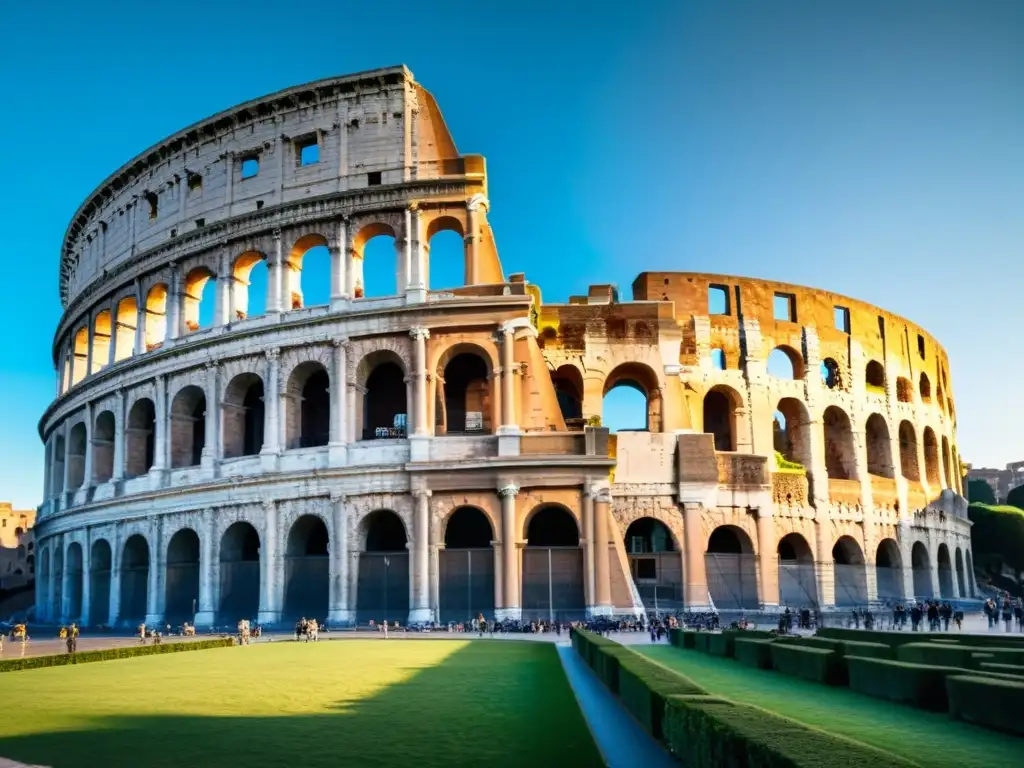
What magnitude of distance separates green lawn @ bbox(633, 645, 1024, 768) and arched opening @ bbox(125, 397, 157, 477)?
32.5m

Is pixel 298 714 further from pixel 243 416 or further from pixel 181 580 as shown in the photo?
pixel 181 580

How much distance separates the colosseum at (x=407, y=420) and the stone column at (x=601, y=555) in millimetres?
117

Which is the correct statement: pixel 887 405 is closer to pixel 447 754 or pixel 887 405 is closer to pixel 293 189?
pixel 293 189

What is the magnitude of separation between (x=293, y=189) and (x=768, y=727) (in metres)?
35.1

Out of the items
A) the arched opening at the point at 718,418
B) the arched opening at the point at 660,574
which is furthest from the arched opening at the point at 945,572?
the arched opening at the point at 660,574

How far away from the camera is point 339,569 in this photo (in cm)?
3453

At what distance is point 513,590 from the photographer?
32.8m

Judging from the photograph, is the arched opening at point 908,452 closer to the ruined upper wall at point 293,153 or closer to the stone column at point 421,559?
the ruined upper wall at point 293,153

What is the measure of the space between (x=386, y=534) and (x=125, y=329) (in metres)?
18.1

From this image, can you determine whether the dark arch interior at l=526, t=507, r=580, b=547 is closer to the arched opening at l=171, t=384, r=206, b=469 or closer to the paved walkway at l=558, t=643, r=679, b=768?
the arched opening at l=171, t=384, r=206, b=469

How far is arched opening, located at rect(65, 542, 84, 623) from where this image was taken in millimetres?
45438

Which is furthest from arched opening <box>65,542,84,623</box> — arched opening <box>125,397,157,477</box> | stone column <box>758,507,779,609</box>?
stone column <box>758,507,779,609</box>

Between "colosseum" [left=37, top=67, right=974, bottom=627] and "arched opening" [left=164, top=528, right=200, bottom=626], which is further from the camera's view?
"arched opening" [left=164, top=528, right=200, bottom=626]

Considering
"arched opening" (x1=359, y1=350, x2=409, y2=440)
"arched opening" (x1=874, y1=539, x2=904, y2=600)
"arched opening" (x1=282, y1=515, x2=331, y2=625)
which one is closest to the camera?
"arched opening" (x1=282, y1=515, x2=331, y2=625)
